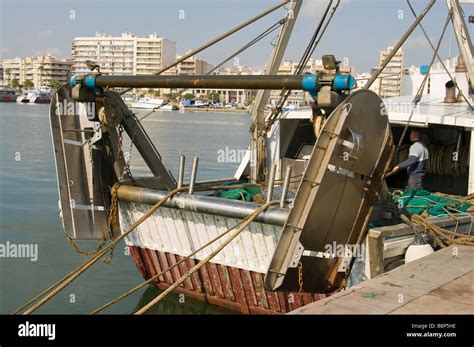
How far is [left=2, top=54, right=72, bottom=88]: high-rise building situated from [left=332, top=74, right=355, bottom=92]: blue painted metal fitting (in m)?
165

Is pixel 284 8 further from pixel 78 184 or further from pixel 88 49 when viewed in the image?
pixel 88 49

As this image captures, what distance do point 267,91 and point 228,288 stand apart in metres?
4.52

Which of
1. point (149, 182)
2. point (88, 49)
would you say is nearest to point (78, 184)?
point (149, 182)

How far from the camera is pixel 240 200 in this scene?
8.91 meters


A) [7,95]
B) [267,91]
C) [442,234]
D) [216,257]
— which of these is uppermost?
[7,95]

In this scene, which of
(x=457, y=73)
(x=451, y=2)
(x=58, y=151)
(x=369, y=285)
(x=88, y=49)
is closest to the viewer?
(x=369, y=285)

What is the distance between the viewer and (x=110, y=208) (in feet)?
31.1

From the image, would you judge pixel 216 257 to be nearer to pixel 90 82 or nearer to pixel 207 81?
pixel 207 81

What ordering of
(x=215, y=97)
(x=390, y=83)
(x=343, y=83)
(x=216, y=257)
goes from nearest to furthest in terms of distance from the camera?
(x=343, y=83) → (x=216, y=257) → (x=390, y=83) → (x=215, y=97)

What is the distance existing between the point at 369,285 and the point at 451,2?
6948 mm

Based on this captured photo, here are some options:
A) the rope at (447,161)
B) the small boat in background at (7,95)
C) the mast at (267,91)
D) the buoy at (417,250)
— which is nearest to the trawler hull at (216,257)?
the buoy at (417,250)

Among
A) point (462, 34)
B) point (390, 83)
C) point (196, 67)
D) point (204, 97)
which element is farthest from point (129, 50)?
point (462, 34)

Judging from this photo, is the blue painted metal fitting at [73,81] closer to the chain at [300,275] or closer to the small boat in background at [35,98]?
the chain at [300,275]

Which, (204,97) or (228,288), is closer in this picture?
(228,288)
